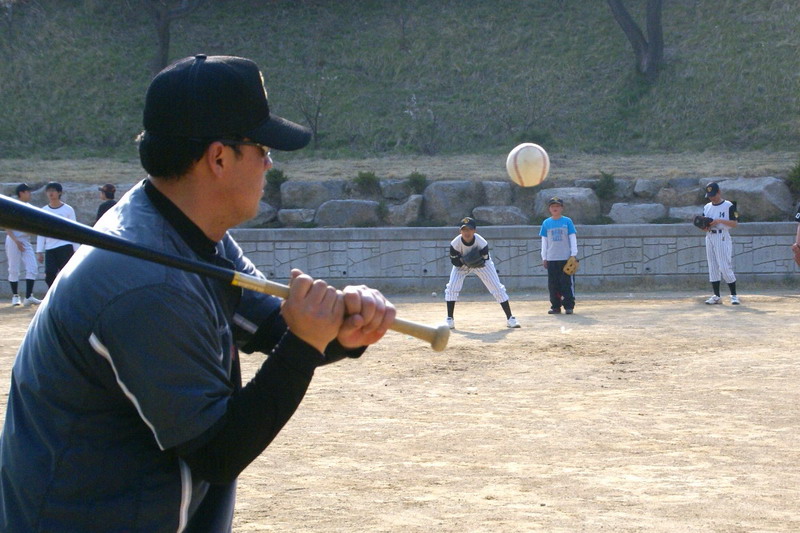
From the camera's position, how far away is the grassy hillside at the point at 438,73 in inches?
1169

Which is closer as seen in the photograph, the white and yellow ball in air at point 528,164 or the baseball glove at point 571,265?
the baseball glove at point 571,265

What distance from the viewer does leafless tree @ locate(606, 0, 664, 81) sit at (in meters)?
31.8

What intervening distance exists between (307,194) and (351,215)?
160 centimetres

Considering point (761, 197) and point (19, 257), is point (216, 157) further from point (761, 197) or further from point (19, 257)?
point (761, 197)

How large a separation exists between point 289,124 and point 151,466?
0.87 meters

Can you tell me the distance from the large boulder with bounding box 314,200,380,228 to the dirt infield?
11267mm

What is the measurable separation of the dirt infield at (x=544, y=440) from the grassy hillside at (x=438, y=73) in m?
18.4

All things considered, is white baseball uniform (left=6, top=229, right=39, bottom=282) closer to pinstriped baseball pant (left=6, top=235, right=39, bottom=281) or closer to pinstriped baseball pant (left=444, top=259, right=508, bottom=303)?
pinstriped baseball pant (left=6, top=235, right=39, bottom=281)

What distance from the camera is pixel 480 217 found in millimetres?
23203

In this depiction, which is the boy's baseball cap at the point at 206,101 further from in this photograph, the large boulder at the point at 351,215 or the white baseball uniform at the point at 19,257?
the large boulder at the point at 351,215

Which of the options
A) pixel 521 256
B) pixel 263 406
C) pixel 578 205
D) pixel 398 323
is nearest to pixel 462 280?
pixel 521 256

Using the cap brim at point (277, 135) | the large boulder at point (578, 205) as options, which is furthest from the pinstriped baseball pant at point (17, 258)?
the cap brim at point (277, 135)

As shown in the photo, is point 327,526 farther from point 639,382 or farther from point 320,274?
point 320,274

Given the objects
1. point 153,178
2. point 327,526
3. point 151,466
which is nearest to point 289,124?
point 153,178
